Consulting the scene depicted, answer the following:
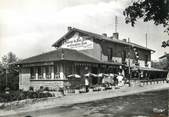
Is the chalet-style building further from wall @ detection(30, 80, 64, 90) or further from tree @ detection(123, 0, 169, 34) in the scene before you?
tree @ detection(123, 0, 169, 34)

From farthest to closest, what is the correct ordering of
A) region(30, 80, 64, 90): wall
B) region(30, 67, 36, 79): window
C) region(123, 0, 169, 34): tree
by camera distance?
region(30, 67, 36, 79): window, region(30, 80, 64, 90): wall, region(123, 0, 169, 34): tree

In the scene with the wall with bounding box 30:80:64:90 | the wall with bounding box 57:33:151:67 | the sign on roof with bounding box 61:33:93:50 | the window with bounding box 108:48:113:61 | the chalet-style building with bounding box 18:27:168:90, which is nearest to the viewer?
the wall with bounding box 30:80:64:90

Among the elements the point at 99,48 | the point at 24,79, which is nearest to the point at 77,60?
the point at 24,79

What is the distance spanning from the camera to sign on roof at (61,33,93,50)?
36.3 metres

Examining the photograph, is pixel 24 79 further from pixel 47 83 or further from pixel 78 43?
pixel 78 43

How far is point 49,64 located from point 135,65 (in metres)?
18.1

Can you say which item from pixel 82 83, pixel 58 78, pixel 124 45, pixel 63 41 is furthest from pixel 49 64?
pixel 124 45

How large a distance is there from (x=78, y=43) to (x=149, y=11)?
2288 centimetres

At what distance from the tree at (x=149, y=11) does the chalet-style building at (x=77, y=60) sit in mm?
13583

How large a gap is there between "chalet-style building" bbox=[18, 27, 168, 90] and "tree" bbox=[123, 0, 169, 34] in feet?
44.6

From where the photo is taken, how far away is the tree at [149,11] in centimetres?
1379

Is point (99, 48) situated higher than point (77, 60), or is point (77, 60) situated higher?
point (99, 48)

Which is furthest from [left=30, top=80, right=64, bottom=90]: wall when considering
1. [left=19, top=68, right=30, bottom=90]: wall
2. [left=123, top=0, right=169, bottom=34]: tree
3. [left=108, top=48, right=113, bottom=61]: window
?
[left=123, top=0, right=169, bottom=34]: tree

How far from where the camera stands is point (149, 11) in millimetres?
14625
